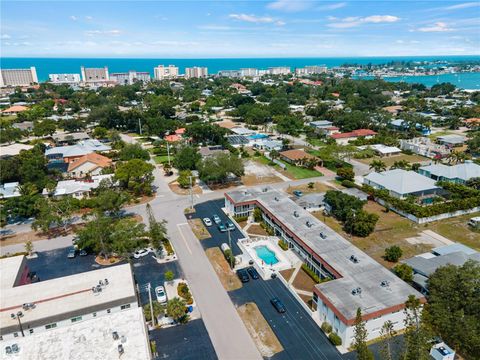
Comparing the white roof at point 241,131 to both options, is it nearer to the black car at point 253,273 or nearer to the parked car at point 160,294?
the black car at point 253,273

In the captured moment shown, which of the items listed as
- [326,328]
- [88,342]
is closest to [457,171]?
[326,328]

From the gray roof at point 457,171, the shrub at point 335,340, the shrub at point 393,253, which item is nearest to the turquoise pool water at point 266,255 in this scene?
the shrub at point 335,340

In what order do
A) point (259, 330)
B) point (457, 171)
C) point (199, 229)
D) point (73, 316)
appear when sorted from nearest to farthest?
point (73, 316) < point (259, 330) < point (199, 229) < point (457, 171)

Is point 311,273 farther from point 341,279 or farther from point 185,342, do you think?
point 185,342

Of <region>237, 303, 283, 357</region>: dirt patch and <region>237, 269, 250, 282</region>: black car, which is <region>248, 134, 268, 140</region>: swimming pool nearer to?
<region>237, 269, 250, 282</region>: black car

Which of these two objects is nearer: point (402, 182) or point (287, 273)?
point (287, 273)

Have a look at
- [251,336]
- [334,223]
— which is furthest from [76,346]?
[334,223]
